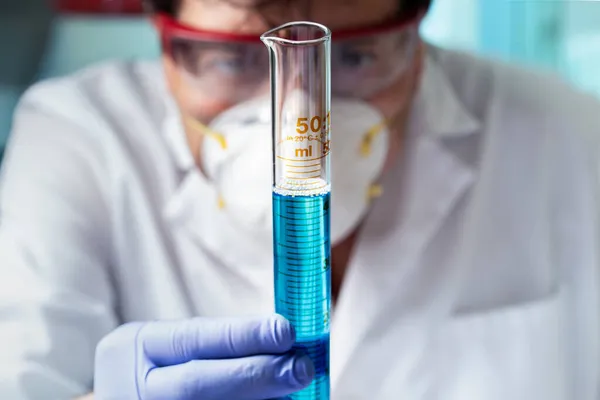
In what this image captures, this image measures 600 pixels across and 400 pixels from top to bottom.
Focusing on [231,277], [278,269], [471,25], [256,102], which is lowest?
[231,277]

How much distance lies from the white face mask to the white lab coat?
7 centimetres

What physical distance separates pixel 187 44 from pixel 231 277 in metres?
0.34

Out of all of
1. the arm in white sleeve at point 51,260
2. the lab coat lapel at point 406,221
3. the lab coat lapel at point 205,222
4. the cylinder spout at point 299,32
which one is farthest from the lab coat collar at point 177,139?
the cylinder spout at point 299,32

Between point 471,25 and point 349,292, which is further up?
point 471,25

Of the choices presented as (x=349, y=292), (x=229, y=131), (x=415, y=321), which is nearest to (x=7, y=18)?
(x=229, y=131)

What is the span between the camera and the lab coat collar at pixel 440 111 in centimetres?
120

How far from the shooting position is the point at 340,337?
109 cm

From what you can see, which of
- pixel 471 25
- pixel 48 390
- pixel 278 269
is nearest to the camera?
pixel 278 269

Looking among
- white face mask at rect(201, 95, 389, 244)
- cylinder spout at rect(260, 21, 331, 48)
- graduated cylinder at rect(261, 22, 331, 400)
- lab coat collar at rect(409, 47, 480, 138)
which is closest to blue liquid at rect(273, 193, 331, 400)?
graduated cylinder at rect(261, 22, 331, 400)

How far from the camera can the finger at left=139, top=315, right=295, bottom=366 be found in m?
0.72

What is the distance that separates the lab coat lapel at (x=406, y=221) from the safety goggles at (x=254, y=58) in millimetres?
151

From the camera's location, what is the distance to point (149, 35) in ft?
3.92

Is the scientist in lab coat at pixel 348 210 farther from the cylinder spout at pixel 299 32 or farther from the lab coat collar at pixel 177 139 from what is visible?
the cylinder spout at pixel 299 32

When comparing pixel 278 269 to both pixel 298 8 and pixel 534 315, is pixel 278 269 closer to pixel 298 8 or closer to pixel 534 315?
pixel 298 8
